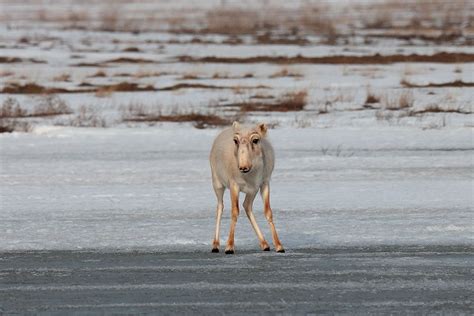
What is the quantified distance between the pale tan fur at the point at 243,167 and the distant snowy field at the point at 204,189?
22.3 inches

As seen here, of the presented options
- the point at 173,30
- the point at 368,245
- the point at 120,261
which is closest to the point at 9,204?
the point at 120,261

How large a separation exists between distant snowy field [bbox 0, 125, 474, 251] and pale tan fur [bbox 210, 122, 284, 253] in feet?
1.86

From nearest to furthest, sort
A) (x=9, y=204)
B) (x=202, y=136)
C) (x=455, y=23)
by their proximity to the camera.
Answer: (x=9, y=204) → (x=202, y=136) → (x=455, y=23)

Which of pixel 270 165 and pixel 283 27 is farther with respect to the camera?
pixel 283 27

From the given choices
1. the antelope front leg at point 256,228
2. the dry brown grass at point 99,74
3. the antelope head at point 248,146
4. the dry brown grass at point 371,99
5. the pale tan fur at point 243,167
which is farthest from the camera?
the dry brown grass at point 99,74

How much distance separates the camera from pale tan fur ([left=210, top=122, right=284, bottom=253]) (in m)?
8.94

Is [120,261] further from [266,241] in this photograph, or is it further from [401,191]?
[401,191]

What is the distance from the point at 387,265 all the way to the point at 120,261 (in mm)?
2272

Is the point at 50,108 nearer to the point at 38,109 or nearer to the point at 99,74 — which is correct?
the point at 38,109

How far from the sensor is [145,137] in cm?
2030

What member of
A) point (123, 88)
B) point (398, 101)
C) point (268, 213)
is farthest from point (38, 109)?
point (268, 213)

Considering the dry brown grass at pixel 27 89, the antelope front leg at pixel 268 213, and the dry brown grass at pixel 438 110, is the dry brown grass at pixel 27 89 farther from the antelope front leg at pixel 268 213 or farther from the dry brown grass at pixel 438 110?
the antelope front leg at pixel 268 213

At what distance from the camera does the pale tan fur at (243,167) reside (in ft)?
29.3

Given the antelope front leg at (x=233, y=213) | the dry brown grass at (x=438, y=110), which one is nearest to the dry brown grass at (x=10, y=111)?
the dry brown grass at (x=438, y=110)
